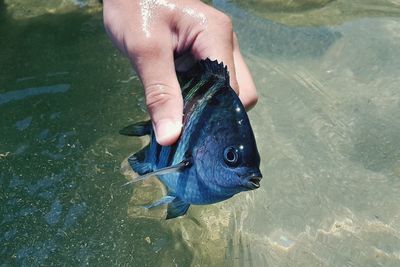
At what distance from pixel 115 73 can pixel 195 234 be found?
4.26 ft

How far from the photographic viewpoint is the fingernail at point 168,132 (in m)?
1.54

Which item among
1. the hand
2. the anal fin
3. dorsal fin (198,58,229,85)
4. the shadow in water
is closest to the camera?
dorsal fin (198,58,229,85)

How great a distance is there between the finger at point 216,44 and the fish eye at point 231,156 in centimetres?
73

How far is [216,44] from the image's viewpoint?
81.9 inches

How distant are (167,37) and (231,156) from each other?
89cm

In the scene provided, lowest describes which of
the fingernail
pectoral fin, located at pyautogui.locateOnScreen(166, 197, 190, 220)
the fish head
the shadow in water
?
the shadow in water

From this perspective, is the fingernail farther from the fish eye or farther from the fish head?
the fish eye

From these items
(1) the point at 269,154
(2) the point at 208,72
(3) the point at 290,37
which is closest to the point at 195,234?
(1) the point at 269,154

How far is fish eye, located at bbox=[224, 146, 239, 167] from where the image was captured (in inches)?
51.2

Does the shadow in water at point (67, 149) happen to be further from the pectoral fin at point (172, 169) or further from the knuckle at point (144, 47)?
the pectoral fin at point (172, 169)

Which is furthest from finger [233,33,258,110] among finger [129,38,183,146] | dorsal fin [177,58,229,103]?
dorsal fin [177,58,229,103]

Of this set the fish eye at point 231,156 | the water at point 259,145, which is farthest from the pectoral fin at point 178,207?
the water at point 259,145

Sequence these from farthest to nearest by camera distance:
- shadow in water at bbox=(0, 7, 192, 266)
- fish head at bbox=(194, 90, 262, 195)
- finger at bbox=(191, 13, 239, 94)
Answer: shadow in water at bbox=(0, 7, 192, 266) < finger at bbox=(191, 13, 239, 94) < fish head at bbox=(194, 90, 262, 195)

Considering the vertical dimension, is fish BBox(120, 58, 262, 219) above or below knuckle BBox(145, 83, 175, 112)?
above
